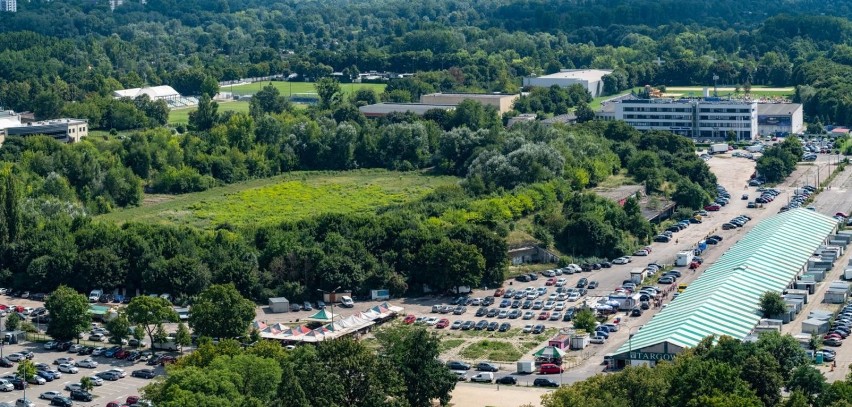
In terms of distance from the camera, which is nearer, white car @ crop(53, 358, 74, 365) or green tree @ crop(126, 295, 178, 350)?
white car @ crop(53, 358, 74, 365)

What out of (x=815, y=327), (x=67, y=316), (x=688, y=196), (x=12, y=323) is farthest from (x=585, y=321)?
(x=688, y=196)

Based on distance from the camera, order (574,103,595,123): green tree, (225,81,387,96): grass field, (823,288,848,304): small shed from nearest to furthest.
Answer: (823,288,848,304): small shed
(574,103,595,123): green tree
(225,81,387,96): grass field

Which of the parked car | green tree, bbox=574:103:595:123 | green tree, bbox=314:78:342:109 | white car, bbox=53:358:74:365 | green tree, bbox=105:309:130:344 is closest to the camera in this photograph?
the parked car

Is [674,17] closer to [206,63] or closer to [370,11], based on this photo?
[370,11]

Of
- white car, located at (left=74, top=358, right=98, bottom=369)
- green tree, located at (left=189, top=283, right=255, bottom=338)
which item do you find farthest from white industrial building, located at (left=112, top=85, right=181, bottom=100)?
white car, located at (left=74, top=358, right=98, bottom=369)

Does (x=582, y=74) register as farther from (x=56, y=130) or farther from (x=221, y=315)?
(x=221, y=315)

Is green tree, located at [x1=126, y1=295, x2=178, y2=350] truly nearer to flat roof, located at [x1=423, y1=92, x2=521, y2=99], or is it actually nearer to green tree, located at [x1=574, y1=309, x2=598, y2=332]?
green tree, located at [x1=574, y1=309, x2=598, y2=332]
